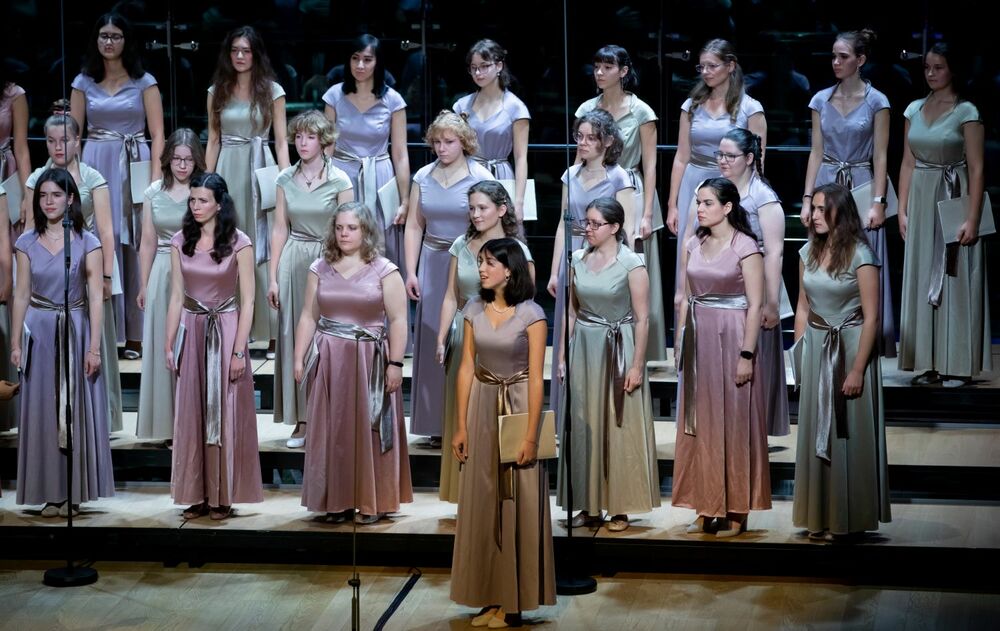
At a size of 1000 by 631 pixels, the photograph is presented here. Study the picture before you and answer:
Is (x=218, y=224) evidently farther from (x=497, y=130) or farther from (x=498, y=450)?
(x=498, y=450)

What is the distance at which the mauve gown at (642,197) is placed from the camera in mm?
6832

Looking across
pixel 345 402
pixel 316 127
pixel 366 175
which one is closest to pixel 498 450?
pixel 345 402

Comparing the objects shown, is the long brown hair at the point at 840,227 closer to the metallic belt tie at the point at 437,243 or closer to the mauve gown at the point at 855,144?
the mauve gown at the point at 855,144

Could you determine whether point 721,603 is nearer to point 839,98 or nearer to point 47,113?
point 839,98

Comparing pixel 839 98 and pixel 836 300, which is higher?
pixel 839 98

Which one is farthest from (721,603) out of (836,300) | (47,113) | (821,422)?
(47,113)

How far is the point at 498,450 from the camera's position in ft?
17.1

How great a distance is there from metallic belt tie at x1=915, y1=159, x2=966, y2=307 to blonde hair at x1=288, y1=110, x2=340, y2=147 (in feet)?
8.52

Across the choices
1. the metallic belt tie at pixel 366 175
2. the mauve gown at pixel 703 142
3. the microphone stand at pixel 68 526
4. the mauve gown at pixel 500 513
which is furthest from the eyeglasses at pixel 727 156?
the microphone stand at pixel 68 526

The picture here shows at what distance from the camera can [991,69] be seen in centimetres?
770

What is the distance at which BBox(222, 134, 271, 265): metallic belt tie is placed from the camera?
7.14 metres

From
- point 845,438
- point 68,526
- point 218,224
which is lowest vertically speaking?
point 68,526

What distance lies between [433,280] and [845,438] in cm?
185

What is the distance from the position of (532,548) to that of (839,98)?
275 centimetres
